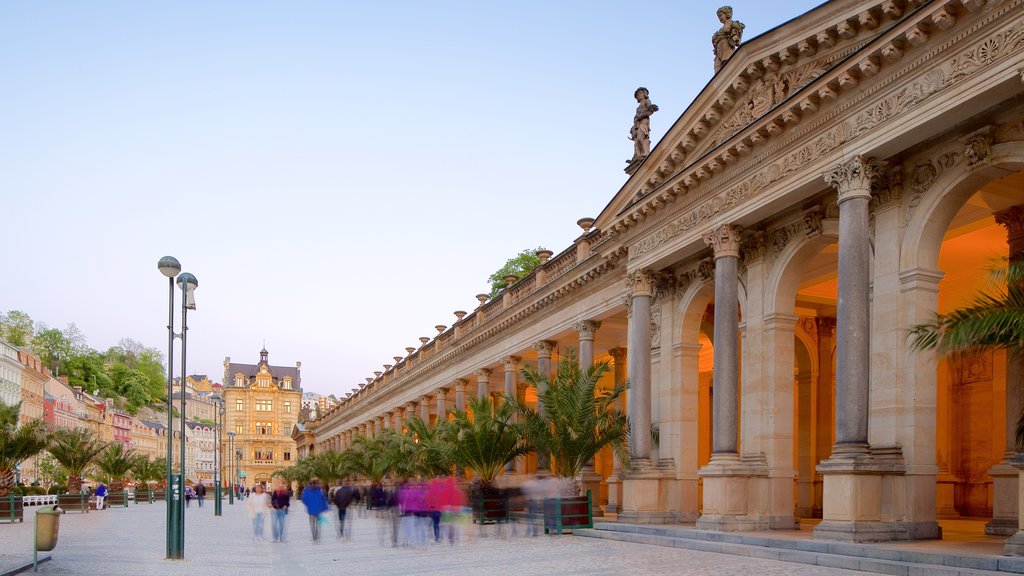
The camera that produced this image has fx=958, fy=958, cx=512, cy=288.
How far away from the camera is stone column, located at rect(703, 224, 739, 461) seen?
2075 centimetres

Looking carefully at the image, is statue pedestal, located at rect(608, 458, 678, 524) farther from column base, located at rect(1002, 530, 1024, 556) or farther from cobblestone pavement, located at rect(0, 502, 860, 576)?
column base, located at rect(1002, 530, 1024, 556)

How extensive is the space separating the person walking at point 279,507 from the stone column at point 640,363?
29.3ft

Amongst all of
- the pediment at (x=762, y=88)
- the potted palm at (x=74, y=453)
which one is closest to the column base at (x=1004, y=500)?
the pediment at (x=762, y=88)

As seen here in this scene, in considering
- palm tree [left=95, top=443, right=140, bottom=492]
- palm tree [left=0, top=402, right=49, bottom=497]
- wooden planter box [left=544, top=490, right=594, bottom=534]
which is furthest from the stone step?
palm tree [left=95, top=443, right=140, bottom=492]

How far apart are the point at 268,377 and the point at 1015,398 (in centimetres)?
15459

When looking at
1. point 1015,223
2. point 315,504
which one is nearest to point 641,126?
point 1015,223

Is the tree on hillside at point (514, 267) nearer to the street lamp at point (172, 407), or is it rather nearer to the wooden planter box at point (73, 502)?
the wooden planter box at point (73, 502)

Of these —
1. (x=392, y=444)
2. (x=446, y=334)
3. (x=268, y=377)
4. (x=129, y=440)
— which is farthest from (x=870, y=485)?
(x=268, y=377)

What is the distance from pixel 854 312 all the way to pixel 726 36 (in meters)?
8.45

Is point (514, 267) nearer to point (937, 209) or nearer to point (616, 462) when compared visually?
point (616, 462)

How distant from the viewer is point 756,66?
20188 millimetres

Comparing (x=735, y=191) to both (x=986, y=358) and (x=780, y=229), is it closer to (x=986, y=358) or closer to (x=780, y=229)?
(x=780, y=229)

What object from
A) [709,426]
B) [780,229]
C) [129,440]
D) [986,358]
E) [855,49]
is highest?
[855,49]

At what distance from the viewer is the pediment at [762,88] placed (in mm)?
17422
